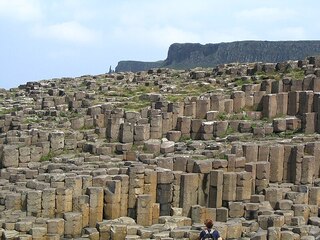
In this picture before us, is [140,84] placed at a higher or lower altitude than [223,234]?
higher

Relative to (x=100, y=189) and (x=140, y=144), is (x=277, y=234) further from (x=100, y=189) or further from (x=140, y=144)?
(x=140, y=144)

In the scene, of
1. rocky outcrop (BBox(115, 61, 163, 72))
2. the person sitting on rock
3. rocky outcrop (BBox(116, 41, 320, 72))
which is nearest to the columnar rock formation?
the person sitting on rock

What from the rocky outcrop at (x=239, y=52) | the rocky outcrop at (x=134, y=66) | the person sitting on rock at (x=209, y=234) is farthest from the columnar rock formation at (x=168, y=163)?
the rocky outcrop at (x=134, y=66)

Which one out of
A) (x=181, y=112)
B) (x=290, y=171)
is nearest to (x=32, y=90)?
(x=181, y=112)

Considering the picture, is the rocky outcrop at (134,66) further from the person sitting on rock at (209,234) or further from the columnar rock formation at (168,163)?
the person sitting on rock at (209,234)

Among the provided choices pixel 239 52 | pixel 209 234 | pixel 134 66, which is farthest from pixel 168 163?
pixel 134 66

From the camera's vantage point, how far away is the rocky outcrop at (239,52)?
83381 millimetres

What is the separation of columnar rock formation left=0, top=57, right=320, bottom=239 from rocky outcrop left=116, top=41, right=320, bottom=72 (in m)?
44.2

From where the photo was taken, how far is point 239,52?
287 feet

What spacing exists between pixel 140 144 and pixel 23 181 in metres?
6.53

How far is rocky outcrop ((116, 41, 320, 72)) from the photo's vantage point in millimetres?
83381

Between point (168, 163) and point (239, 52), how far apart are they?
62892 millimetres

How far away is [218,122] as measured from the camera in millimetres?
31359

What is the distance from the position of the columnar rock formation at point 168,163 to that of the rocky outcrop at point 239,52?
44.2m
